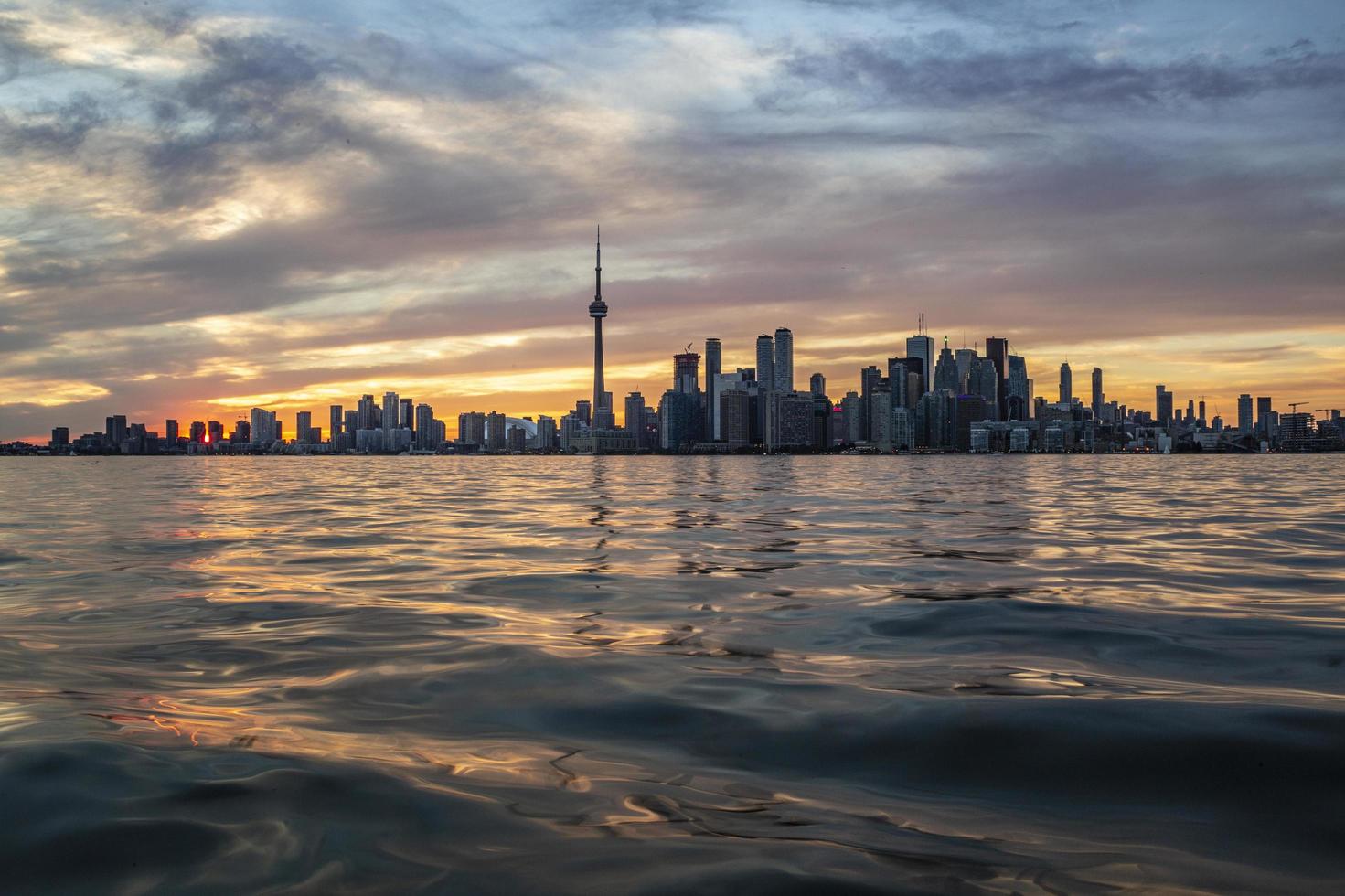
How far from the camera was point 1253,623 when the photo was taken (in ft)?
38.1

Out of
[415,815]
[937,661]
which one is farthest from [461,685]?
[937,661]

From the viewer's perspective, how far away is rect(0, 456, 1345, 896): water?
189 inches

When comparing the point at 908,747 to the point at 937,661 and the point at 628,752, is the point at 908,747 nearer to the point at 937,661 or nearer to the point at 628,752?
the point at 628,752

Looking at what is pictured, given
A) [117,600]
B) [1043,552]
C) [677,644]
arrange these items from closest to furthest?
1. [677,644]
2. [117,600]
3. [1043,552]

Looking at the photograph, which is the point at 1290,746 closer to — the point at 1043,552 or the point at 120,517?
the point at 1043,552

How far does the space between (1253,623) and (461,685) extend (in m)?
9.84

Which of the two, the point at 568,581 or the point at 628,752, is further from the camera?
the point at 568,581

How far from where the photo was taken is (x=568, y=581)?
52.9 feet

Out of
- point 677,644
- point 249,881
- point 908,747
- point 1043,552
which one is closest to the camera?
point 249,881

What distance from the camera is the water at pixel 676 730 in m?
4.80

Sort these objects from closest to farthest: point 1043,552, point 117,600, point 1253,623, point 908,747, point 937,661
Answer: point 908,747 < point 937,661 < point 1253,623 < point 117,600 < point 1043,552

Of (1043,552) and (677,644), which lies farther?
(1043,552)

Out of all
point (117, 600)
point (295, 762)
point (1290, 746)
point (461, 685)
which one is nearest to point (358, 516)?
point (117, 600)

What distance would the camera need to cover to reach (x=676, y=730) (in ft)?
24.0
